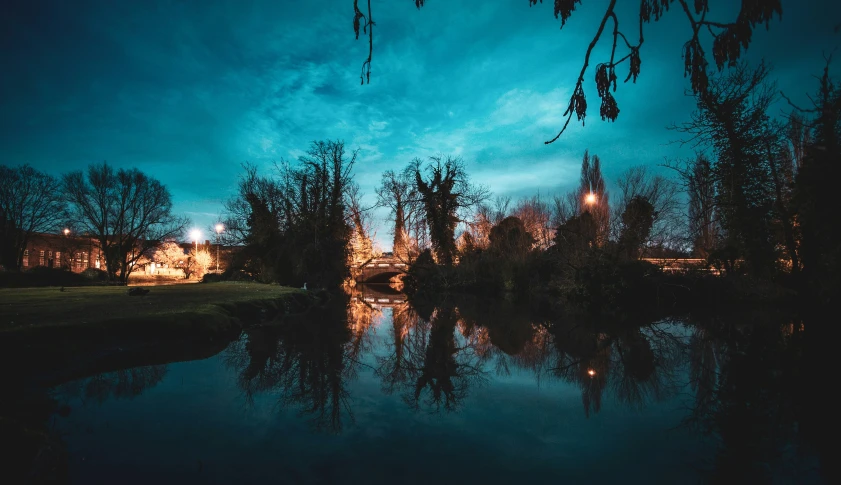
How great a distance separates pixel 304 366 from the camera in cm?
670

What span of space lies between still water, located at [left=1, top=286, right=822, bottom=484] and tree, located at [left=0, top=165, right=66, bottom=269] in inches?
1641

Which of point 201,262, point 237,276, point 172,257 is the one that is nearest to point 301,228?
point 237,276

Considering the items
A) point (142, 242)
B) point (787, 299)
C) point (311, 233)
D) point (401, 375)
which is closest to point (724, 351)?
point (401, 375)

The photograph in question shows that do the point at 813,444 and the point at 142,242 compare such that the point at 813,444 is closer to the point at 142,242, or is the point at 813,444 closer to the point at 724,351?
the point at 724,351

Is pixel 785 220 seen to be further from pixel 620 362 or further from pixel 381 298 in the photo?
pixel 381 298

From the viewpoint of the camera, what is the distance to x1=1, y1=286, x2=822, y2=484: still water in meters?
3.18

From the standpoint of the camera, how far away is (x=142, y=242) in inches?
1501

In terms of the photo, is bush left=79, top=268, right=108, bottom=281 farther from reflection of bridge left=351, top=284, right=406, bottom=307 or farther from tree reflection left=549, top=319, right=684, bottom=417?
tree reflection left=549, top=319, right=684, bottom=417

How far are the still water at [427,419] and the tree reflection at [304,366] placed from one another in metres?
0.04

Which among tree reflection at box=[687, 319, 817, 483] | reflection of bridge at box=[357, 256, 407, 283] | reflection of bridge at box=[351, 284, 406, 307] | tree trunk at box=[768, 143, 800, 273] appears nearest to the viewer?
tree reflection at box=[687, 319, 817, 483]

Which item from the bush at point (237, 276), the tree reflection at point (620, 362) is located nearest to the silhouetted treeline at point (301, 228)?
the bush at point (237, 276)

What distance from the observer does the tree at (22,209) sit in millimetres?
33594

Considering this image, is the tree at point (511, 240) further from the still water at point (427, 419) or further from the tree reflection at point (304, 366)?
the still water at point (427, 419)

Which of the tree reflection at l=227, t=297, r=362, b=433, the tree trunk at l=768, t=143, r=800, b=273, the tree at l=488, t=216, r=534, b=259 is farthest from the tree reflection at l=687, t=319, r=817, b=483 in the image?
the tree at l=488, t=216, r=534, b=259
